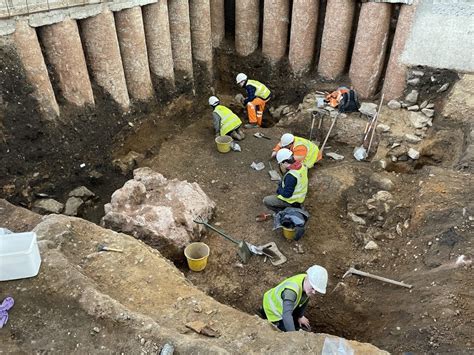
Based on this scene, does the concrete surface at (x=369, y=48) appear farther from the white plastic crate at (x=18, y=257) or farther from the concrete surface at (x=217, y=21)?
the white plastic crate at (x=18, y=257)

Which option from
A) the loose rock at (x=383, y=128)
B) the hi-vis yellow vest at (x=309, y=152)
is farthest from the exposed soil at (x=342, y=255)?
the loose rock at (x=383, y=128)

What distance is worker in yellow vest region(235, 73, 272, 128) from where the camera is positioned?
1089 centimetres

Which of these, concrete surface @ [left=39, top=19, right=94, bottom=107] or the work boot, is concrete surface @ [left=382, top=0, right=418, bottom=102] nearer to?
the work boot

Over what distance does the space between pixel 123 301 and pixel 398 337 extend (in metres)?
3.52

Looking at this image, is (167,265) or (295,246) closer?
(167,265)

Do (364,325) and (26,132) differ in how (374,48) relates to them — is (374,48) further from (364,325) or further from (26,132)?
(26,132)

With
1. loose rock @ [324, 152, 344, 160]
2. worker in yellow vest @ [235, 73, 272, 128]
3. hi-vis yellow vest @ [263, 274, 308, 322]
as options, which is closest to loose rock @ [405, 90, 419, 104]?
loose rock @ [324, 152, 344, 160]

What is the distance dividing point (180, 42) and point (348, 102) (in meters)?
4.66

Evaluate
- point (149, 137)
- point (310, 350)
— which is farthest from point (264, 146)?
point (310, 350)

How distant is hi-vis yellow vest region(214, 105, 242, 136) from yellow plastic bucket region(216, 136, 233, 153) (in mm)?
207

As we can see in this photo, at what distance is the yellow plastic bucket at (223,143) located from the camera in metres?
10.0

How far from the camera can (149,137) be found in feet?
34.2

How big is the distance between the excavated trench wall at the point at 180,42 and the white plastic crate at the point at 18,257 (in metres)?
4.39

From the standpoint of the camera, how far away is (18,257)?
4652 mm
